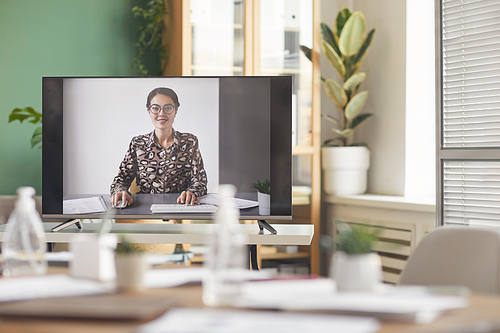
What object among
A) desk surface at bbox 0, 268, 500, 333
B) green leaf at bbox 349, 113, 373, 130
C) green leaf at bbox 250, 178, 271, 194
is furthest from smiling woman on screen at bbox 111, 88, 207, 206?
desk surface at bbox 0, 268, 500, 333

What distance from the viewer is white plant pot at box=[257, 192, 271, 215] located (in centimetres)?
256

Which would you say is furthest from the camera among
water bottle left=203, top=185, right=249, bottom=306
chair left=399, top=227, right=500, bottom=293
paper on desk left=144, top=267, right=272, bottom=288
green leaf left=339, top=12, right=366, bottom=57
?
green leaf left=339, top=12, right=366, bottom=57

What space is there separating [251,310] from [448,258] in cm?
80

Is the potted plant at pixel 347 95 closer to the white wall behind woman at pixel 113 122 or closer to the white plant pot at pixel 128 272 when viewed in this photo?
the white wall behind woman at pixel 113 122

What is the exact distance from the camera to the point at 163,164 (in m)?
2.54

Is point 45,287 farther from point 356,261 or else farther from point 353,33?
point 353,33

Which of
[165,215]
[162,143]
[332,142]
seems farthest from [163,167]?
[332,142]

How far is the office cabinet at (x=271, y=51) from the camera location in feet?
11.2

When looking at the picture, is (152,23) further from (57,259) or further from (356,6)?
(57,259)

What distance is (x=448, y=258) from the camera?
4.85ft

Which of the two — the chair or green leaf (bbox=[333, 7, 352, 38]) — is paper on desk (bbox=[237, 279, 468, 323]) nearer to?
the chair

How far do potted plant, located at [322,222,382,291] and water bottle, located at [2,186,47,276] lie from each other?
65cm

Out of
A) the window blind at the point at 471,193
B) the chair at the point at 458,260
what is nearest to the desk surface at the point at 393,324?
the chair at the point at 458,260

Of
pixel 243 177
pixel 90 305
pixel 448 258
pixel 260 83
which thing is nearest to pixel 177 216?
pixel 243 177
